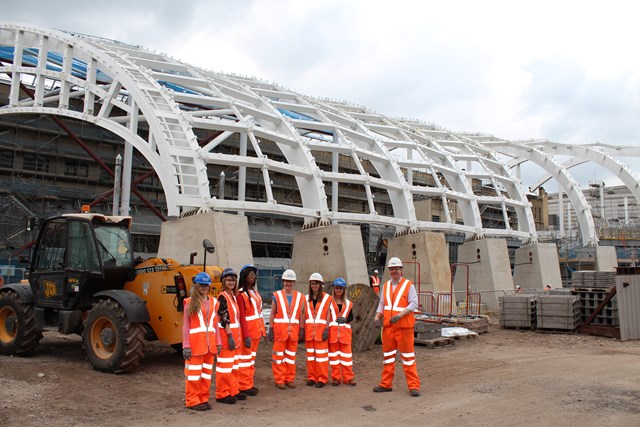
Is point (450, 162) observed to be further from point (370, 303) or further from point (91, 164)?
point (91, 164)

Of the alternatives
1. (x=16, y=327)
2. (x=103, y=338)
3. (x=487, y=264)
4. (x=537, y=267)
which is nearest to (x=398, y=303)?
(x=103, y=338)

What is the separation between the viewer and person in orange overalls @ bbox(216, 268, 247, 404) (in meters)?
7.13

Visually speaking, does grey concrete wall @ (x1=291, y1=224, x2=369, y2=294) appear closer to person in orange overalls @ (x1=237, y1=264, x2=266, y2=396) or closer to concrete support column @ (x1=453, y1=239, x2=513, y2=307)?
concrete support column @ (x1=453, y1=239, x2=513, y2=307)

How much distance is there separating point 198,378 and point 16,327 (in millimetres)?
5281

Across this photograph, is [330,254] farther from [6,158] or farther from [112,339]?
[6,158]

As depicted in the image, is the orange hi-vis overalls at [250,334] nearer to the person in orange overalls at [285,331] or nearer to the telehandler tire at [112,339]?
the person in orange overalls at [285,331]

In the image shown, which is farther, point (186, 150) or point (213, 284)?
point (186, 150)

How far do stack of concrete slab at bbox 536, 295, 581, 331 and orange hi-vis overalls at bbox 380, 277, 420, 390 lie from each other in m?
9.29

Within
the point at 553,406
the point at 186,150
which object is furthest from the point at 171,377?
the point at 186,150

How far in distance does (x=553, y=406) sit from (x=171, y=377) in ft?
18.8

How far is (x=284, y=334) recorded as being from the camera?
822cm

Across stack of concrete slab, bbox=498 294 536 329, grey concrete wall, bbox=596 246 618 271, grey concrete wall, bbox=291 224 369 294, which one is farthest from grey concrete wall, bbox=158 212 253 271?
grey concrete wall, bbox=596 246 618 271

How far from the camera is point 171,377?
8.97m

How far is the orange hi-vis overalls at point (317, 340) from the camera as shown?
8365mm
